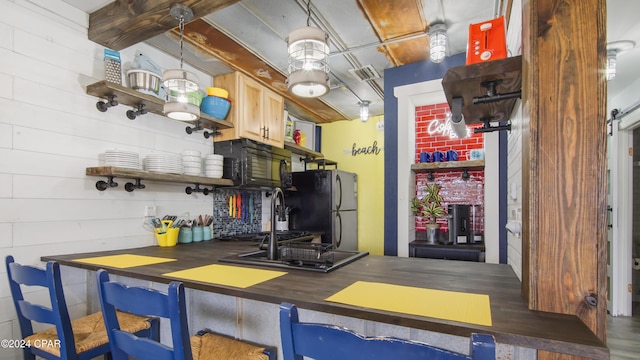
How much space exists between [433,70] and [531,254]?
255 centimetres

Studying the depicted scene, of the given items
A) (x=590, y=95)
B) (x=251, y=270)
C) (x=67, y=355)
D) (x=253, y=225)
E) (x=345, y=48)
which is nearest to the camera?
(x=590, y=95)

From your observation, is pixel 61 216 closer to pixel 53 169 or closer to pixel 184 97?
pixel 53 169

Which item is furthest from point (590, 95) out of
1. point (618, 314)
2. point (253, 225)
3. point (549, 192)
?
point (618, 314)

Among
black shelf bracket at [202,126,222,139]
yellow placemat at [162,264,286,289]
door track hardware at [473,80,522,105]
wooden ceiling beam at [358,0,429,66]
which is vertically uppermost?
wooden ceiling beam at [358,0,429,66]

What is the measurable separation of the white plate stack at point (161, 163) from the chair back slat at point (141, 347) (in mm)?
1488

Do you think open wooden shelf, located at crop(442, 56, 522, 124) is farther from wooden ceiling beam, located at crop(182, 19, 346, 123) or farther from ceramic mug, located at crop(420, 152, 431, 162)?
wooden ceiling beam, located at crop(182, 19, 346, 123)

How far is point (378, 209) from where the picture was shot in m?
4.80

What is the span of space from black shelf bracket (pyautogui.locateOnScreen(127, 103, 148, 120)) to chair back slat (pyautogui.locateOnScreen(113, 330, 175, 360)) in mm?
1717

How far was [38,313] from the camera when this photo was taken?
4.54 feet

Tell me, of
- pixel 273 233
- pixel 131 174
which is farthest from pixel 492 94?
pixel 131 174

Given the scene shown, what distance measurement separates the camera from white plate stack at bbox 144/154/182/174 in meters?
2.39

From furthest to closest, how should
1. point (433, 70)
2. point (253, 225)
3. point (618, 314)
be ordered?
point (253, 225) < point (618, 314) < point (433, 70)

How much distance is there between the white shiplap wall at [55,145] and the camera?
1812mm

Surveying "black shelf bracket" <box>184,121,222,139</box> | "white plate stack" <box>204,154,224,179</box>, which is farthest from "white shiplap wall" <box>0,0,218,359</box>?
"white plate stack" <box>204,154,224,179</box>
